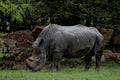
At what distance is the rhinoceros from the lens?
756 inches

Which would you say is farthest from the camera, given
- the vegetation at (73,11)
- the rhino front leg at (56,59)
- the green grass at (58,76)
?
the vegetation at (73,11)

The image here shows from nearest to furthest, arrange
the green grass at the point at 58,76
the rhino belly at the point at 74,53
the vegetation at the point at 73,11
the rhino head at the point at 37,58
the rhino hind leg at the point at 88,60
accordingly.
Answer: the green grass at the point at 58,76, the rhino head at the point at 37,58, the rhino belly at the point at 74,53, the rhino hind leg at the point at 88,60, the vegetation at the point at 73,11

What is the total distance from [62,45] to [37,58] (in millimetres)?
1402

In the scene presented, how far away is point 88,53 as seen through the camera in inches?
854

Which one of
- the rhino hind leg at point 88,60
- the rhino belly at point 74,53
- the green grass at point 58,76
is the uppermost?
the green grass at point 58,76

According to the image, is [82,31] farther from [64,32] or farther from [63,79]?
[63,79]

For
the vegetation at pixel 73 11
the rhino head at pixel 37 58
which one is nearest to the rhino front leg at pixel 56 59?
the rhino head at pixel 37 58

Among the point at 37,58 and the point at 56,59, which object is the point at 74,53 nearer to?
the point at 56,59

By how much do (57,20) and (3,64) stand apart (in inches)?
247

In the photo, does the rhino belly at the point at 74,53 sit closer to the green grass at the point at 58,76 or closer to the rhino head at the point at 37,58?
the rhino head at the point at 37,58

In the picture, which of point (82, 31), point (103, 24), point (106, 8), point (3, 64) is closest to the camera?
point (82, 31)

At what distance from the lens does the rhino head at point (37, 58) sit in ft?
62.5

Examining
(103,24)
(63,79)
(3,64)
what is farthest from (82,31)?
(103,24)

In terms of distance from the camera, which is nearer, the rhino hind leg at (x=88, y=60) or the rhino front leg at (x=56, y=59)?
the rhino front leg at (x=56, y=59)
